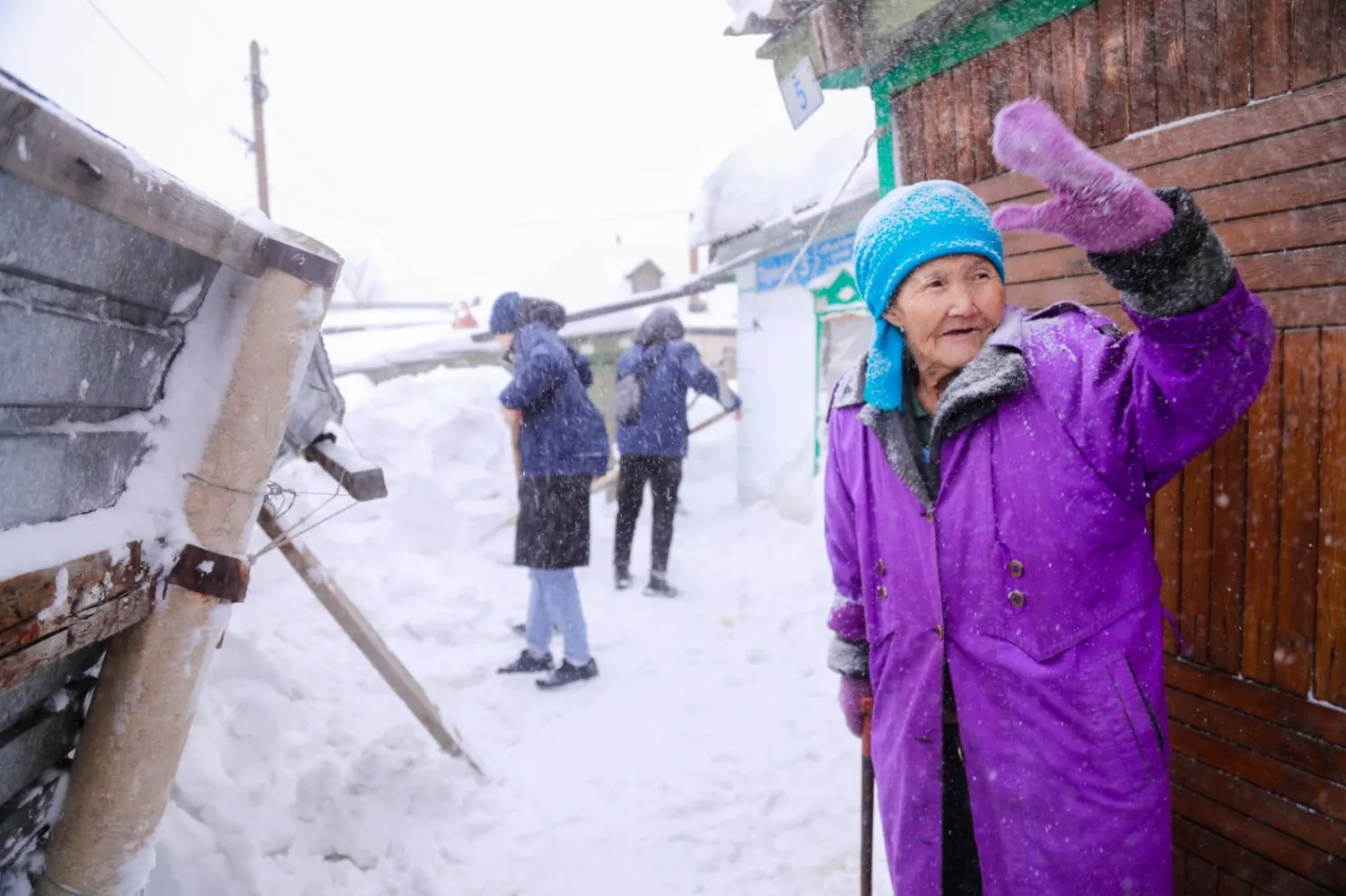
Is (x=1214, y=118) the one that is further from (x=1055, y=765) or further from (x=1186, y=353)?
(x=1055, y=765)

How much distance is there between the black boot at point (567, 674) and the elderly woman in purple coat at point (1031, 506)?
3032 mm

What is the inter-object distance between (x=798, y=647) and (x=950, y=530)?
3819 mm

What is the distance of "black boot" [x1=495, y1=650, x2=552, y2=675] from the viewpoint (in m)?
4.77

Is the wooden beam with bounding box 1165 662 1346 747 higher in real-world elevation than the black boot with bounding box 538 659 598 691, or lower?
higher

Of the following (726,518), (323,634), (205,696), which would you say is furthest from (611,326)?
(205,696)

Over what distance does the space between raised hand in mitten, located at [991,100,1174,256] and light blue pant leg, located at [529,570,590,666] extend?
3.65 m

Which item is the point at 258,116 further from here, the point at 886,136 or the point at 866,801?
the point at 866,801

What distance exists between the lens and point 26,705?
1.64m

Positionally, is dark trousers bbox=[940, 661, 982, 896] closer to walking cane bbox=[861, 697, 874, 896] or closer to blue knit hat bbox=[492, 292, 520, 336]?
walking cane bbox=[861, 697, 874, 896]

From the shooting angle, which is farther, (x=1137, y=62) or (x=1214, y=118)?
(x=1137, y=62)

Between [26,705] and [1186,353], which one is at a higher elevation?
[1186,353]

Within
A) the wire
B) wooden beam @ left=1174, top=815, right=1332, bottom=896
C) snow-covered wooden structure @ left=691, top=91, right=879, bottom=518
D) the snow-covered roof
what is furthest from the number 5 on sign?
wooden beam @ left=1174, top=815, right=1332, bottom=896

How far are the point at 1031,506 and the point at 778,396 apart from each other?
7600 mm

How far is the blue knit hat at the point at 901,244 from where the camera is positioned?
158 cm
